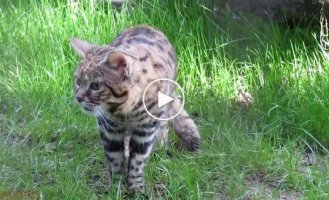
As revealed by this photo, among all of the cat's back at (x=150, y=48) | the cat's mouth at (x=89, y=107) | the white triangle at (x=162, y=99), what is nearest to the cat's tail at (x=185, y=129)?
the cat's back at (x=150, y=48)

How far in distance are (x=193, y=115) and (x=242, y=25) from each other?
1.14 meters

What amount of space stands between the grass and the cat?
223 millimetres

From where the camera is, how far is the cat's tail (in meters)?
5.37

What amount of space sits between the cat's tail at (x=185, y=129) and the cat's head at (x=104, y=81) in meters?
0.93

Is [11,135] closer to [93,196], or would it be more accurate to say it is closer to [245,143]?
[93,196]

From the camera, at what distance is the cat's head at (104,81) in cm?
435

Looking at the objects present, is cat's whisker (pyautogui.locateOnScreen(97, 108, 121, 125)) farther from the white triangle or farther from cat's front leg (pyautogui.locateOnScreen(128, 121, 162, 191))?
the white triangle

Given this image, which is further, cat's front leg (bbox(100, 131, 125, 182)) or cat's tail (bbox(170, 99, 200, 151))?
cat's tail (bbox(170, 99, 200, 151))

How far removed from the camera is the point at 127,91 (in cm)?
444

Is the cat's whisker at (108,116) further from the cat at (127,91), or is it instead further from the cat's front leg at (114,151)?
the cat's front leg at (114,151)

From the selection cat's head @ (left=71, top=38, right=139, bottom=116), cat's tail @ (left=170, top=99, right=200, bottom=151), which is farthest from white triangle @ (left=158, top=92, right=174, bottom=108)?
cat's tail @ (left=170, top=99, right=200, bottom=151)

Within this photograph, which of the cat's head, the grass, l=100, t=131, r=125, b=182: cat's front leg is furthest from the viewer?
the grass

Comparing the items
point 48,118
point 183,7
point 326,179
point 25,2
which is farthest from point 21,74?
point 326,179

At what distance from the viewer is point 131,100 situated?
449 centimetres
